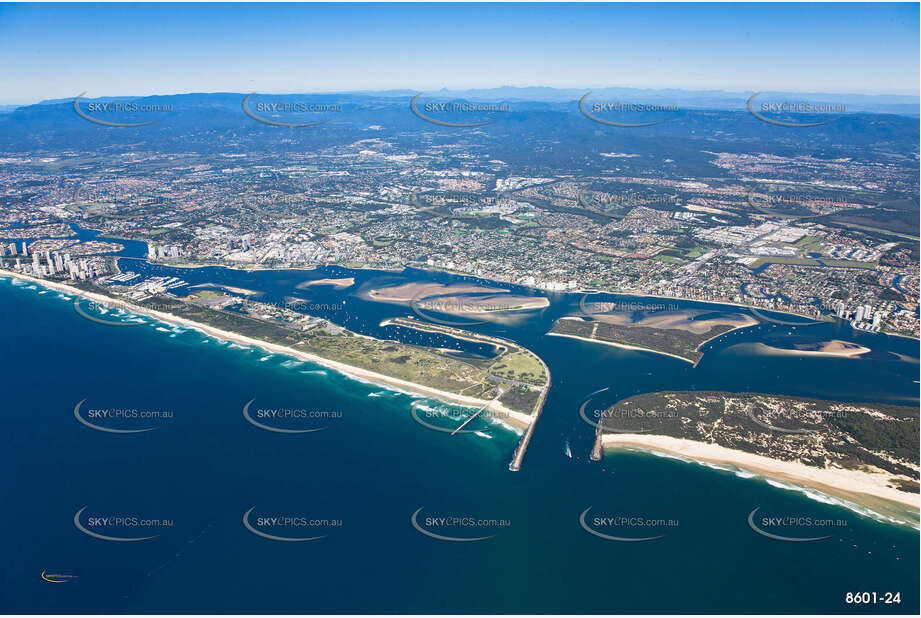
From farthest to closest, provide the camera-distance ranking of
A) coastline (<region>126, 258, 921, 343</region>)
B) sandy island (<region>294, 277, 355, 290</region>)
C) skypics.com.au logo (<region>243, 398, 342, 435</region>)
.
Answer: sandy island (<region>294, 277, 355, 290</region>)
coastline (<region>126, 258, 921, 343</region>)
skypics.com.au logo (<region>243, 398, 342, 435</region>)

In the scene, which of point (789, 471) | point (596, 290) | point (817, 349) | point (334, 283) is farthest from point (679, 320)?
point (334, 283)

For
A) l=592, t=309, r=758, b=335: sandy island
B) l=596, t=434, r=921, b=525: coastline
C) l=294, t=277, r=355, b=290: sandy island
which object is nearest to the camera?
l=596, t=434, r=921, b=525: coastline

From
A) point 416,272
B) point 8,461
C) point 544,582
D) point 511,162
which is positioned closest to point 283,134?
point 511,162

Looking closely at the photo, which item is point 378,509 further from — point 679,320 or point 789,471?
point 679,320

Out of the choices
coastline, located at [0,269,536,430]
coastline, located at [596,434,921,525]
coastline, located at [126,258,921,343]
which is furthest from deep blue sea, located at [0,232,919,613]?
coastline, located at [126,258,921,343]

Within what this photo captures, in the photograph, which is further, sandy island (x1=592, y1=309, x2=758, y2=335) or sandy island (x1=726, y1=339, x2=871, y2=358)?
sandy island (x1=592, y1=309, x2=758, y2=335)

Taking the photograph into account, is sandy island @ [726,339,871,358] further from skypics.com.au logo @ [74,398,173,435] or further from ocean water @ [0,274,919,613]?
skypics.com.au logo @ [74,398,173,435]

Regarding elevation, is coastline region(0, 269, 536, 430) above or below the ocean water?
above

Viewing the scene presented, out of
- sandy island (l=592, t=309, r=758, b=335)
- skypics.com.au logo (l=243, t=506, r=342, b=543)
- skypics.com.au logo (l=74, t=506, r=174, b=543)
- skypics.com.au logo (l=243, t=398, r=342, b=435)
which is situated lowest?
skypics.com.au logo (l=243, t=506, r=342, b=543)
